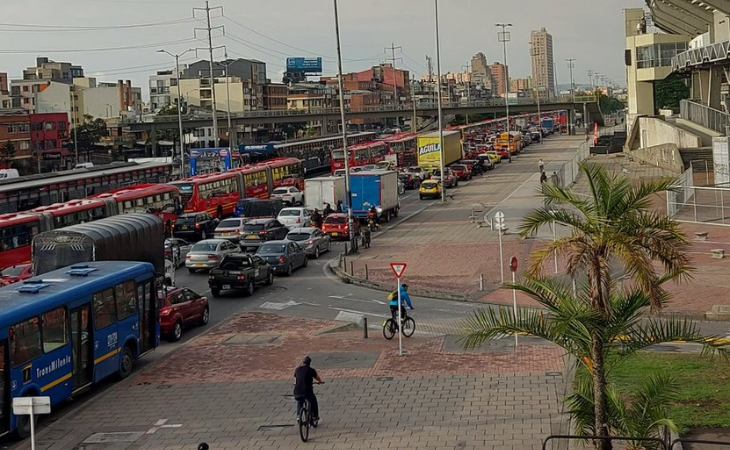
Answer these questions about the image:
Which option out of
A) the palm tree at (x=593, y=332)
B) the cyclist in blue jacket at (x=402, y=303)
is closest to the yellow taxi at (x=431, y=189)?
the cyclist in blue jacket at (x=402, y=303)

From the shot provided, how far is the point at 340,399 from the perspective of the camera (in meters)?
18.7

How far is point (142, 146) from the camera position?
136 m

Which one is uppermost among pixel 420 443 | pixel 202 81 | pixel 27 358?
pixel 202 81

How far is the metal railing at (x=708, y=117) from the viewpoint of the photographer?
6372cm

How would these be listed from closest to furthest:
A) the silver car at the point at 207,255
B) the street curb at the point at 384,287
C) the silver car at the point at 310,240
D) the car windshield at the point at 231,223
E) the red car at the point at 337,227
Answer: the street curb at the point at 384,287 → the silver car at the point at 207,255 → the silver car at the point at 310,240 → the car windshield at the point at 231,223 → the red car at the point at 337,227

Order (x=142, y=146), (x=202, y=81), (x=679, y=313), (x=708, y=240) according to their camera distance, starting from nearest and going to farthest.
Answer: (x=679, y=313)
(x=708, y=240)
(x=142, y=146)
(x=202, y=81)

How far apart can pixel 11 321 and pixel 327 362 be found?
7326mm

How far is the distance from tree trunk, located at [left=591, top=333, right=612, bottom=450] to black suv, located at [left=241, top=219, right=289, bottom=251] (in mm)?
30264

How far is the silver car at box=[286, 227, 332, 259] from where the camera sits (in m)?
39.9

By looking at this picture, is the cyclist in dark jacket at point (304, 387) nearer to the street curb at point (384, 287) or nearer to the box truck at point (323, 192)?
the street curb at point (384, 287)

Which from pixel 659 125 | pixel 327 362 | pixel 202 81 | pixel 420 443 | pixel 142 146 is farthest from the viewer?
pixel 202 81

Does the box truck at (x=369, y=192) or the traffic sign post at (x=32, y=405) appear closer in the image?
the traffic sign post at (x=32, y=405)

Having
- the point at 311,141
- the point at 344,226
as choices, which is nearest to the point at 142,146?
the point at 311,141

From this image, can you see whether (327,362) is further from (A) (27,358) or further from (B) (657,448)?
(B) (657,448)
